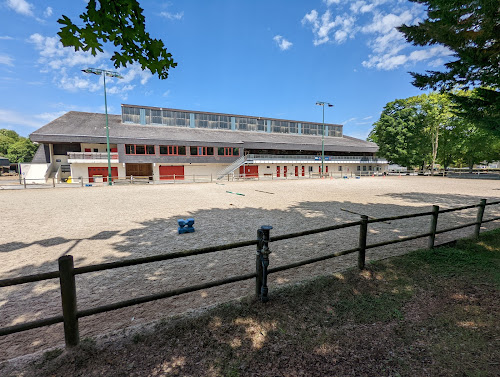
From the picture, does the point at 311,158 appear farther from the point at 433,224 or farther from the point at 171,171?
the point at 433,224

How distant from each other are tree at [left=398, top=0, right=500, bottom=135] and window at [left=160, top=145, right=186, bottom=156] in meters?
32.7

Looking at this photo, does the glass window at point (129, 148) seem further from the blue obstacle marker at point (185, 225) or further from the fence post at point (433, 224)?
the fence post at point (433, 224)

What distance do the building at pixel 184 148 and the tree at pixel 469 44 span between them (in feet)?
92.3

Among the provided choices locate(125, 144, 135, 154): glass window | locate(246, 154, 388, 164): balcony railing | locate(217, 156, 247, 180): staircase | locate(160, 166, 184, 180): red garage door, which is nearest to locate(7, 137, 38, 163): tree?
locate(125, 144, 135, 154): glass window

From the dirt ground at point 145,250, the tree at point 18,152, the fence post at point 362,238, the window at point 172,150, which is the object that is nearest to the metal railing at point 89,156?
the window at point 172,150

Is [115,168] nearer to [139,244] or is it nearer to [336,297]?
[139,244]

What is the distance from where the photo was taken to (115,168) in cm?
3478

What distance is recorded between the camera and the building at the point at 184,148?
32750 millimetres

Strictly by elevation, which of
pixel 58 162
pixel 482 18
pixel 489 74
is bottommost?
pixel 58 162

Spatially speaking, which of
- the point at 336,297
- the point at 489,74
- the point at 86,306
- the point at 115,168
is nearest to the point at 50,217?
the point at 86,306

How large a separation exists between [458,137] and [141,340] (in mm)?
56776

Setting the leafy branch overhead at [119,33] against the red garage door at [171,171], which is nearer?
the leafy branch overhead at [119,33]

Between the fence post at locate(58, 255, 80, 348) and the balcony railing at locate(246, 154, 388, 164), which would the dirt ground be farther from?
the balcony railing at locate(246, 154, 388, 164)

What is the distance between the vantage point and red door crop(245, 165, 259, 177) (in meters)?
42.0
